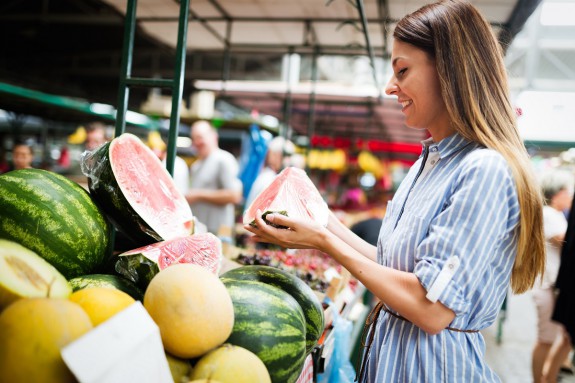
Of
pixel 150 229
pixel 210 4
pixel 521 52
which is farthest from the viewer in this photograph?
pixel 521 52

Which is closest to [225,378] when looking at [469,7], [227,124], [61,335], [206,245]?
[61,335]

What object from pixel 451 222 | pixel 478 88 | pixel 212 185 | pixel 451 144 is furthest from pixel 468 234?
pixel 212 185

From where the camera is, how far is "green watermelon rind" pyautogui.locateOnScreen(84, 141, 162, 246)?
5.45 ft

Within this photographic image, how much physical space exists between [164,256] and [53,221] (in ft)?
1.17

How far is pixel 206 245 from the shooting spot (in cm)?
171

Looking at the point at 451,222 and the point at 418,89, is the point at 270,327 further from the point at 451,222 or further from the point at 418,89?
the point at 418,89

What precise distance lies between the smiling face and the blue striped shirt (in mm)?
86

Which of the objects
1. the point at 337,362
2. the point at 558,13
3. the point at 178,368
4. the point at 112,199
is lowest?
the point at 337,362

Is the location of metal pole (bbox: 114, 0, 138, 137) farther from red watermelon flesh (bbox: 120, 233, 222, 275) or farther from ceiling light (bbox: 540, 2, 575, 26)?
ceiling light (bbox: 540, 2, 575, 26)

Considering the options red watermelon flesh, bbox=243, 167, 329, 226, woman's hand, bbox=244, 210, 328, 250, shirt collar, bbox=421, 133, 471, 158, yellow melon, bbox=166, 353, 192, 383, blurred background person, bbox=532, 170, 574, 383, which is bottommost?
blurred background person, bbox=532, 170, 574, 383

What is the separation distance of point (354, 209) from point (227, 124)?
6247 millimetres

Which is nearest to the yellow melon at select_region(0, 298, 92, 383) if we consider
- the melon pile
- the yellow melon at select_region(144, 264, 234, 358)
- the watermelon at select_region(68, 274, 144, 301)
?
the melon pile

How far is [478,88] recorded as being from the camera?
4.85 ft

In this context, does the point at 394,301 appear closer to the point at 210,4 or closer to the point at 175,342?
the point at 175,342
